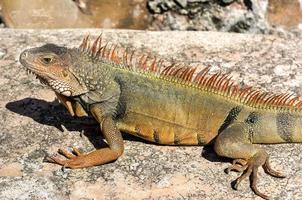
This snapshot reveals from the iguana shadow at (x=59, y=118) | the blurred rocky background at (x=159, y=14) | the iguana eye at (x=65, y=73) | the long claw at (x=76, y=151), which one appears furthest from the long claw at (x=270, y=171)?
the blurred rocky background at (x=159, y=14)

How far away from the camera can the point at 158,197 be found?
5.26 metres

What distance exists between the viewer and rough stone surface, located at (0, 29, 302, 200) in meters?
5.32

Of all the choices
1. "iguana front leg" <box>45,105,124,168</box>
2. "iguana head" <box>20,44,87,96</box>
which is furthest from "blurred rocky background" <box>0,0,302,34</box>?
"iguana front leg" <box>45,105,124,168</box>

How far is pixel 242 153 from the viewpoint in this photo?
544cm

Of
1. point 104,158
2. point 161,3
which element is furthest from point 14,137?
point 161,3

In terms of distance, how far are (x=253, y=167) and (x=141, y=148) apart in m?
1.10

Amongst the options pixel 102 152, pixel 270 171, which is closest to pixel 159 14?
pixel 102 152

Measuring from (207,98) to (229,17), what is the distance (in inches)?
168

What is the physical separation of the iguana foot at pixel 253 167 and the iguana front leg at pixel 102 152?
3.38 ft

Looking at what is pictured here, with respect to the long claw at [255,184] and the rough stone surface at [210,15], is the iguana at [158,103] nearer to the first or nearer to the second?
the long claw at [255,184]

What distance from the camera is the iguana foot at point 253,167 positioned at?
209 inches

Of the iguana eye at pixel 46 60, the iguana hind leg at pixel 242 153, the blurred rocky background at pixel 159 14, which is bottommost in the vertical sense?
the blurred rocky background at pixel 159 14

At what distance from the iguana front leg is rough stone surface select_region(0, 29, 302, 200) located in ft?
0.26

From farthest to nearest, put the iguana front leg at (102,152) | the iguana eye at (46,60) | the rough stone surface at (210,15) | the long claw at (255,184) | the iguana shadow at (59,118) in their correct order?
the rough stone surface at (210,15), the iguana shadow at (59,118), the iguana eye at (46,60), the iguana front leg at (102,152), the long claw at (255,184)
